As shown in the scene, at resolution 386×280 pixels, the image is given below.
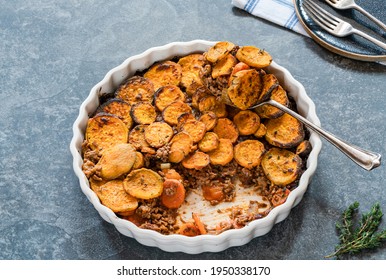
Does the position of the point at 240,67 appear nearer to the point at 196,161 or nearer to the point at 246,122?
the point at 246,122

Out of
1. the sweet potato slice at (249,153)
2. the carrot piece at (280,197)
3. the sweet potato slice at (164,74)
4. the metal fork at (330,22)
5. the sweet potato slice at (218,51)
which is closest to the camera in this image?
the carrot piece at (280,197)

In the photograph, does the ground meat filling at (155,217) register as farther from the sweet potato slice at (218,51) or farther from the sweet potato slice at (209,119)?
the sweet potato slice at (218,51)

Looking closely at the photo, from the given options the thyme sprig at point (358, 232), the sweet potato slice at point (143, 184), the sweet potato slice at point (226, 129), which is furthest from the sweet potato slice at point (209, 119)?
the thyme sprig at point (358, 232)

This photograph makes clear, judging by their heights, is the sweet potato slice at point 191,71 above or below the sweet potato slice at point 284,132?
below

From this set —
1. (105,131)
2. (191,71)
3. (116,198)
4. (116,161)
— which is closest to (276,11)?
(191,71)

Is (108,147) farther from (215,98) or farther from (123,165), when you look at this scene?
(215,98)

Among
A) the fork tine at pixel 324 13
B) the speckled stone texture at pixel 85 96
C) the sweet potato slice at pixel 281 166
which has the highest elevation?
the fork tine at pixel 324 13

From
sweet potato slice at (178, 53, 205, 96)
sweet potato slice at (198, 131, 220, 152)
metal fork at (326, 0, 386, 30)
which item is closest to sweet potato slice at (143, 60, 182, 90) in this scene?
sweet potato slice at (178, 53, 205, 96)

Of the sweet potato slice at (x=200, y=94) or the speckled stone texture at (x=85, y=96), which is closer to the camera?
the speckled stone texture at (x=85, y=96)
